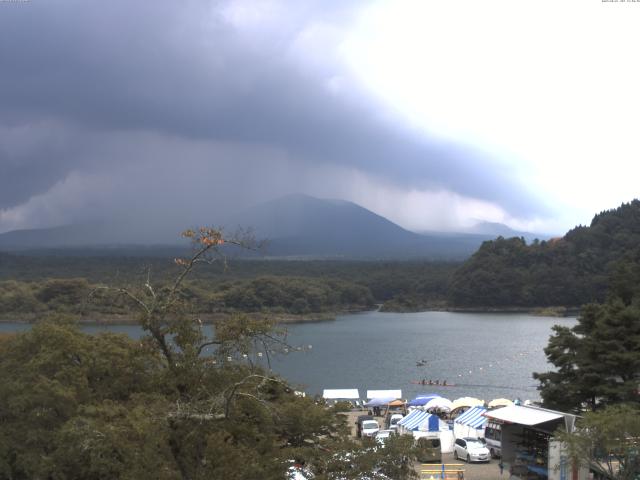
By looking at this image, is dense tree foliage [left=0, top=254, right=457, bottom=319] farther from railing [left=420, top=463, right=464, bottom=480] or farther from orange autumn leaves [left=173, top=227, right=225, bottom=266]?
orange autumn leaves [left=173, top=227, right=225, bottom=266]

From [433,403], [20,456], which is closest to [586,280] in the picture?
[433,403]

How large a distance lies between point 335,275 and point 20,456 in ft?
288

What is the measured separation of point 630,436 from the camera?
30.0 ft

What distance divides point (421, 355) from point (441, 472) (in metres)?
31.7

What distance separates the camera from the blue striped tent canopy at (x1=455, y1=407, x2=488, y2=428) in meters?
16.2

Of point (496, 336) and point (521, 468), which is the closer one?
point (521, 468)

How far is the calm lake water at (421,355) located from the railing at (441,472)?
10817mm

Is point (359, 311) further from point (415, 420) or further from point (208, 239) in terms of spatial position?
point (208, 239)

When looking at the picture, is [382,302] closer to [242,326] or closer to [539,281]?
[539,281]

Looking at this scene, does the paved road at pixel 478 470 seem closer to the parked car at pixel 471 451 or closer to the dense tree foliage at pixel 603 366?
the parked car at pixel 471 451

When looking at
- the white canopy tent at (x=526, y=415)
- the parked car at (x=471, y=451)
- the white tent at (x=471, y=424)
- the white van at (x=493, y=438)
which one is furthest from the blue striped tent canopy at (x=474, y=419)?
A: the white canopy tent at (x=526, y=415)

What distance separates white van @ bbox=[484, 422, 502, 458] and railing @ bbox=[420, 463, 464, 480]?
2214 millimetres

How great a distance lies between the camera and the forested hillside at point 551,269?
77938 millimetres

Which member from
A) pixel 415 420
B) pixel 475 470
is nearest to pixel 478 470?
pixel 475 470
